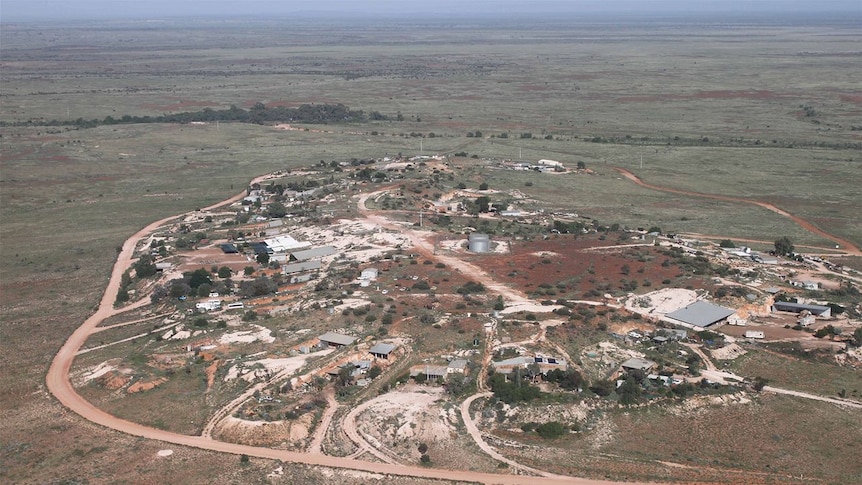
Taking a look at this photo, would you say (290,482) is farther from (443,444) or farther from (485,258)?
(485,258)

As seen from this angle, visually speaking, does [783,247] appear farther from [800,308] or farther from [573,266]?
[573,266]

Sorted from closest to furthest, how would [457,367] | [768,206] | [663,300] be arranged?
1. [457,367]
2. [663,300]
3. [768,206]

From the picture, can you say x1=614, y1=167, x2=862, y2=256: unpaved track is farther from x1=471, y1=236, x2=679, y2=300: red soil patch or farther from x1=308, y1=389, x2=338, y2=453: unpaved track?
x1=308, y1=389, x2=338, y2=453: unpaved track

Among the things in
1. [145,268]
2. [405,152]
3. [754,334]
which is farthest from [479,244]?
[405,152]

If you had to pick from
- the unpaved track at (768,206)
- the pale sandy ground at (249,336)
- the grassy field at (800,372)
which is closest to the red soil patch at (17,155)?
the unpaved track at (768,206)

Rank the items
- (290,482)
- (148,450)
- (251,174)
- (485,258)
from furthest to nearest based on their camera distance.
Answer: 1. (251,174)
2. (485,258)
3. (148,450)
4. (290,482)

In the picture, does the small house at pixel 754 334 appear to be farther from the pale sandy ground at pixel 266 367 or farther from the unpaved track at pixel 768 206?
the unpaved track at pixel 768 206

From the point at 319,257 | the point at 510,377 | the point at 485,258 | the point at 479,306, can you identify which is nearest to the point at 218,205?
the point at 319,257
